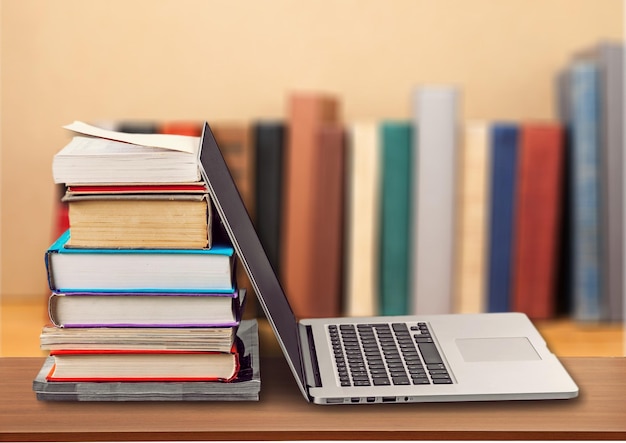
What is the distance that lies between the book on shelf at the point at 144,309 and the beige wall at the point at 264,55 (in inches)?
75.8

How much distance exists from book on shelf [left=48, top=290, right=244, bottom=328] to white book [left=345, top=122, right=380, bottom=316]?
1701mm

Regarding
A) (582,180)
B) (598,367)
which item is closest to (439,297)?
(582,180)

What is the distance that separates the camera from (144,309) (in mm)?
745

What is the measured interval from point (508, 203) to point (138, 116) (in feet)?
3.93

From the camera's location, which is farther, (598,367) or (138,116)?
(138,116)

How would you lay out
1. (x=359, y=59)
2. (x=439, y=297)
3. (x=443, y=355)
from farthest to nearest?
1. (x=359, y=59)
2. (x=439, y=297)
3. (x=443, y=355)

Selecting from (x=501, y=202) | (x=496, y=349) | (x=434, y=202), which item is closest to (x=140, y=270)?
(x=496, y=349)

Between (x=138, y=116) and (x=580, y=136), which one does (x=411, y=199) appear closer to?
(x=580, y=136)

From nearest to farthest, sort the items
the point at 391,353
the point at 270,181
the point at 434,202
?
the point at 391,353, the point at 434,202, the point at 270,181

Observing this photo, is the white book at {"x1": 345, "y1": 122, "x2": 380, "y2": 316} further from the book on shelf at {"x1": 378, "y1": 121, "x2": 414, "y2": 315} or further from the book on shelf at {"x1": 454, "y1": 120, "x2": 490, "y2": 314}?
the book on shelf at {"x1": 454, "y1": 120, "x2": 490, "y2": 314}

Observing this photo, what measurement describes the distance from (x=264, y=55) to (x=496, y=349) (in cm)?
191

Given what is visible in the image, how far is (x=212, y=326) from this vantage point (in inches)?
29.4

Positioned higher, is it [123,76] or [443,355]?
[123,76]

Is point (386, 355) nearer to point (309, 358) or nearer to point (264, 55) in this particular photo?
point (309, 358)
